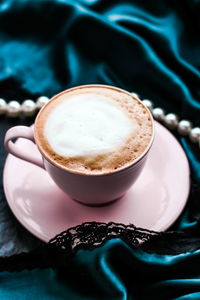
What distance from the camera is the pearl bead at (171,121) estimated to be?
1.17m

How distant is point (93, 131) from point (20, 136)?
0.16 meters

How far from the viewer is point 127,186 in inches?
35.6

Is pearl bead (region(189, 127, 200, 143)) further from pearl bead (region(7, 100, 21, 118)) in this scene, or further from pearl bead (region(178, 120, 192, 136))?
pearl bead (region(7, 100, 21, 118))

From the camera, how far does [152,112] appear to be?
1.20 meters

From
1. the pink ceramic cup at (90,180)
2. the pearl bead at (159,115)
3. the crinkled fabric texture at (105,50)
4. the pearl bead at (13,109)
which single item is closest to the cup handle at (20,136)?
the pink ceramic cup at (90,180)

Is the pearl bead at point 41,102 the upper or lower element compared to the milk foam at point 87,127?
lower

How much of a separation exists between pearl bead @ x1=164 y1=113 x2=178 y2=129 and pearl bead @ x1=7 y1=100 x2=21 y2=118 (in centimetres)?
42

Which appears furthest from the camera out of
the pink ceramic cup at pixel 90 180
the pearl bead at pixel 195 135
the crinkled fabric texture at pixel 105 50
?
the crinkled fabric texture at pixel 105 50

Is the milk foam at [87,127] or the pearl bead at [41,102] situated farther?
the pearl bead at [41,102]

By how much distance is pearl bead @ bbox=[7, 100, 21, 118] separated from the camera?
1.20m

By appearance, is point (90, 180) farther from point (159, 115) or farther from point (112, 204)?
point (159, 115)

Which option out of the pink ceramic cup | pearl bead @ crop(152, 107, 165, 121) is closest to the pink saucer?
the pink ceramic cup

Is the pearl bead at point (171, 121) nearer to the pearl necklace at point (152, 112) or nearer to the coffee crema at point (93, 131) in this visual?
the pearl necklace at point (152, 112)

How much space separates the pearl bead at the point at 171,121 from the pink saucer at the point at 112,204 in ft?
0.40
